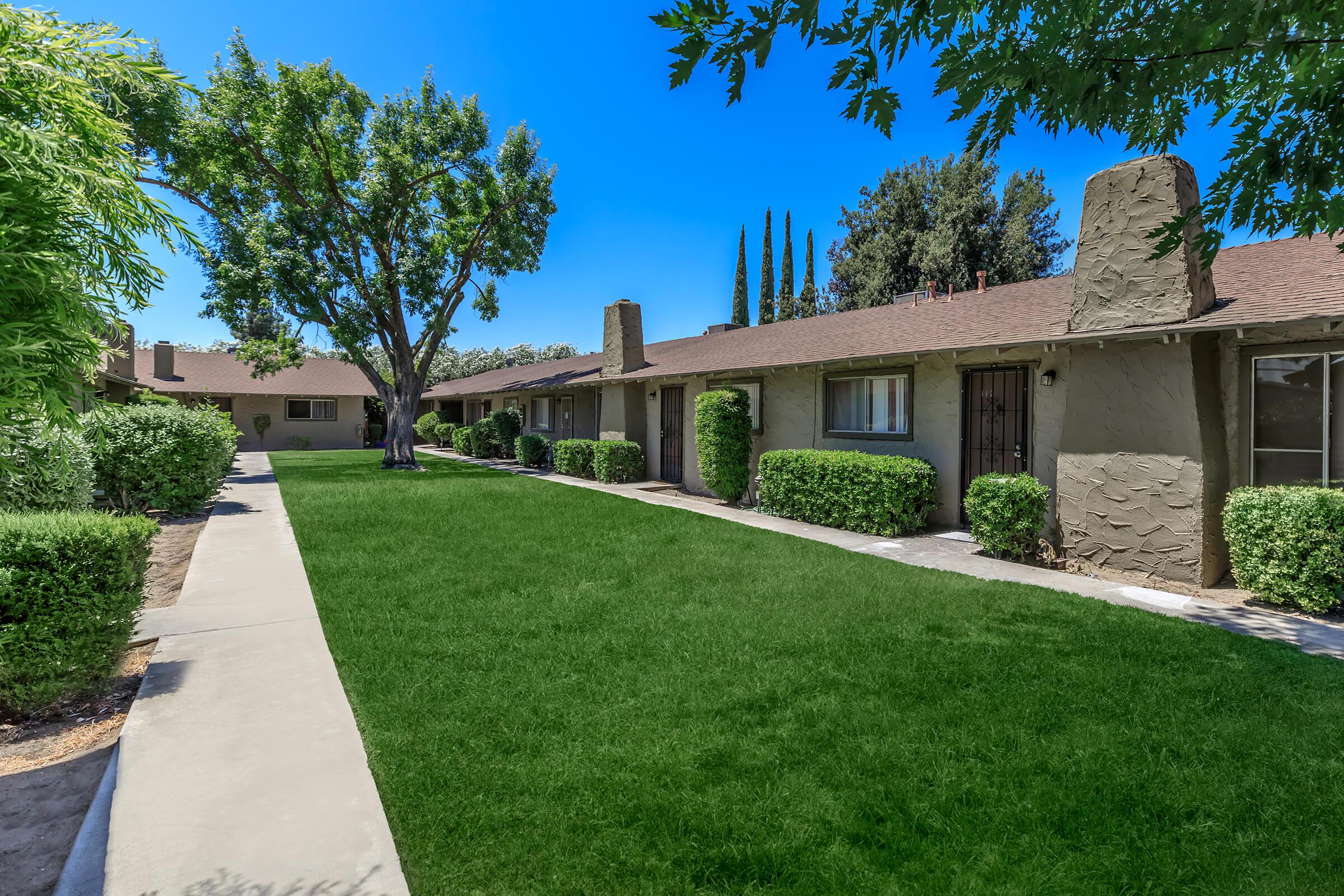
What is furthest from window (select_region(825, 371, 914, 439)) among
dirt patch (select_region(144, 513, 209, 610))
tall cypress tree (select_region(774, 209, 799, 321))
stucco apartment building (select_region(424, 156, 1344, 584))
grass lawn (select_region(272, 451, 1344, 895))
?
tall cypress tree (select_region(774, 209, 799, 321))

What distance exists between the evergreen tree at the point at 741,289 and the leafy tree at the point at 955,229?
46.9 ft

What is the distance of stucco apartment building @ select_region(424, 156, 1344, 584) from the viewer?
265 inches

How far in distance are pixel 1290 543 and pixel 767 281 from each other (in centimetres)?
3698

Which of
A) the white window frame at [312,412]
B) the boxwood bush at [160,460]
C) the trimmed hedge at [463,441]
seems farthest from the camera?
the white window frame at [312,412]

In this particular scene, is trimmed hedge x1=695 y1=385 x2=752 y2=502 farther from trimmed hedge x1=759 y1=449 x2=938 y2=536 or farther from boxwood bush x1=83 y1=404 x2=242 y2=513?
boxwood bush x1=83 y1=404 x2=242 y2=513

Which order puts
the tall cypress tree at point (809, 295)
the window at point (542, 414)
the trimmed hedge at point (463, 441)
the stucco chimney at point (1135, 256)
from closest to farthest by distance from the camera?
the stucco chimney at point (1135, 256), the window at point (542, 414), the trimmed hedge at point (463, 441), the tall cypress tree at point (809, 295)

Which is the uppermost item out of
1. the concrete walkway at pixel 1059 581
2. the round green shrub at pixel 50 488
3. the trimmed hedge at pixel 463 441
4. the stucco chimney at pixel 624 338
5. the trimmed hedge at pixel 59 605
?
the stucco chimney at pixel 624 338

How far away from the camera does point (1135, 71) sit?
288 centimetres

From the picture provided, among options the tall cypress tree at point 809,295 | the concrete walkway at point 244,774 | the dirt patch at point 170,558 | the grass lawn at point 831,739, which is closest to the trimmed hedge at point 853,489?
the grass lawn at point 831,739

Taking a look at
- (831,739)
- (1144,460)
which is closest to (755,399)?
(1144,460)

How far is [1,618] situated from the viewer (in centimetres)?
376

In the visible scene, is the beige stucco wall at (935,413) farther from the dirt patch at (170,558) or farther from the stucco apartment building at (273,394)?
the stucco apartment building at (273,394)

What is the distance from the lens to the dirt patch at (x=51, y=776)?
2.71m

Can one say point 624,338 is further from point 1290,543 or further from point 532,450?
point 1290,543
